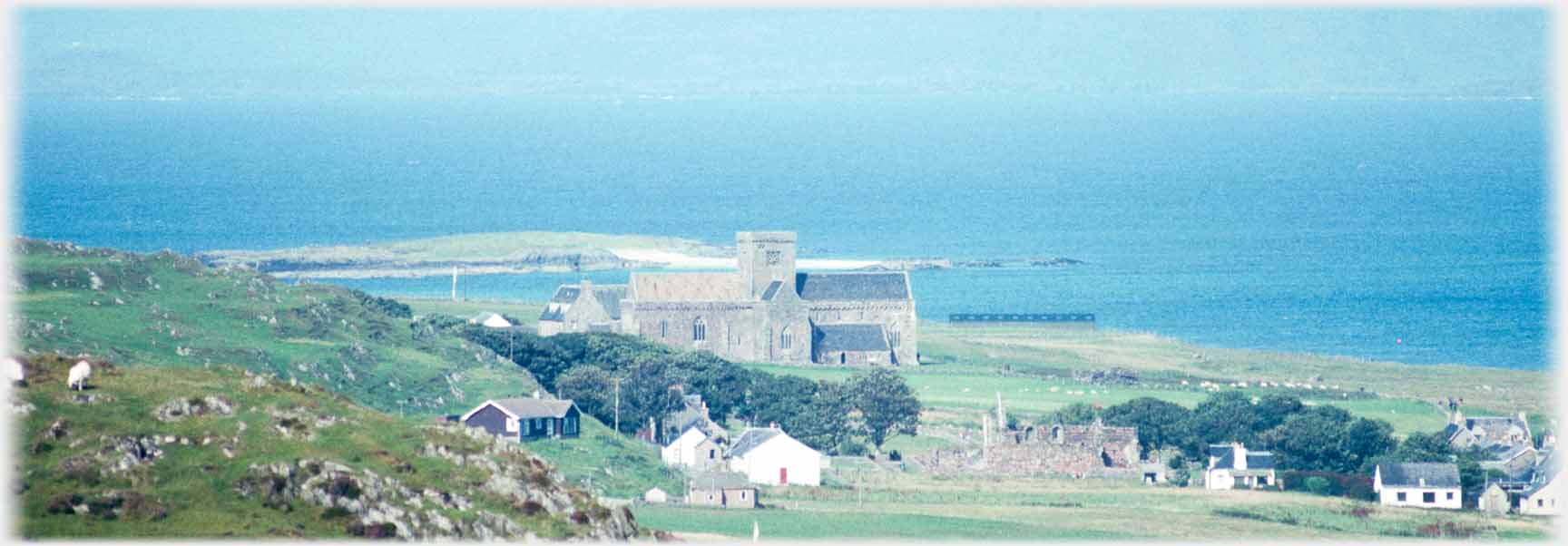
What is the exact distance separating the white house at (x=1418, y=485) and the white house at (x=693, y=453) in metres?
16.1

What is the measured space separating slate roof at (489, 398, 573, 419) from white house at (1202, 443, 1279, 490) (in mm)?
16472

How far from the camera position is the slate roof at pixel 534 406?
73.8 metres

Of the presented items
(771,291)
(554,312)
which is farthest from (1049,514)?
(771,291)

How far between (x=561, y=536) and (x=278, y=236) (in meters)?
149

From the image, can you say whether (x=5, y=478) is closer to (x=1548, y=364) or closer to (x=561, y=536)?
(x=561, y=536)

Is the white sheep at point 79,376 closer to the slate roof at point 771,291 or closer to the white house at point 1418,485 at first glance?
the white house at point 1418,485

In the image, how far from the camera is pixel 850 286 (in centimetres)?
11512

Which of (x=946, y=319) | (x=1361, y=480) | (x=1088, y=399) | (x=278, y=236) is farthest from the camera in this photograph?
(x=278, y=236)

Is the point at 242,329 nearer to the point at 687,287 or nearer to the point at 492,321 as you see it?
the point at 492,321

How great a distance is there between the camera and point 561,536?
48.1m

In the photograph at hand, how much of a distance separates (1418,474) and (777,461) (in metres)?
15.5

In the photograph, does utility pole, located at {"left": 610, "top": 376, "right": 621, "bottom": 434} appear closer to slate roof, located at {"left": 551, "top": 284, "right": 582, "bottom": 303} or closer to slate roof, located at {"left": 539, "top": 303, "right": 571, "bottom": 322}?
slate roof, located at {"left": 539, "top": 303, "right": 571, "bottom": 322}

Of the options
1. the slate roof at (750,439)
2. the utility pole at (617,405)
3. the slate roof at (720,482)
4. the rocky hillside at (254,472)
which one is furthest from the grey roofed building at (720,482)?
the rocky hillside at (254,472)

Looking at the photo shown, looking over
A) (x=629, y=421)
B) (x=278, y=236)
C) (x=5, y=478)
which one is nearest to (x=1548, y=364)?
(x=629, y=421)
